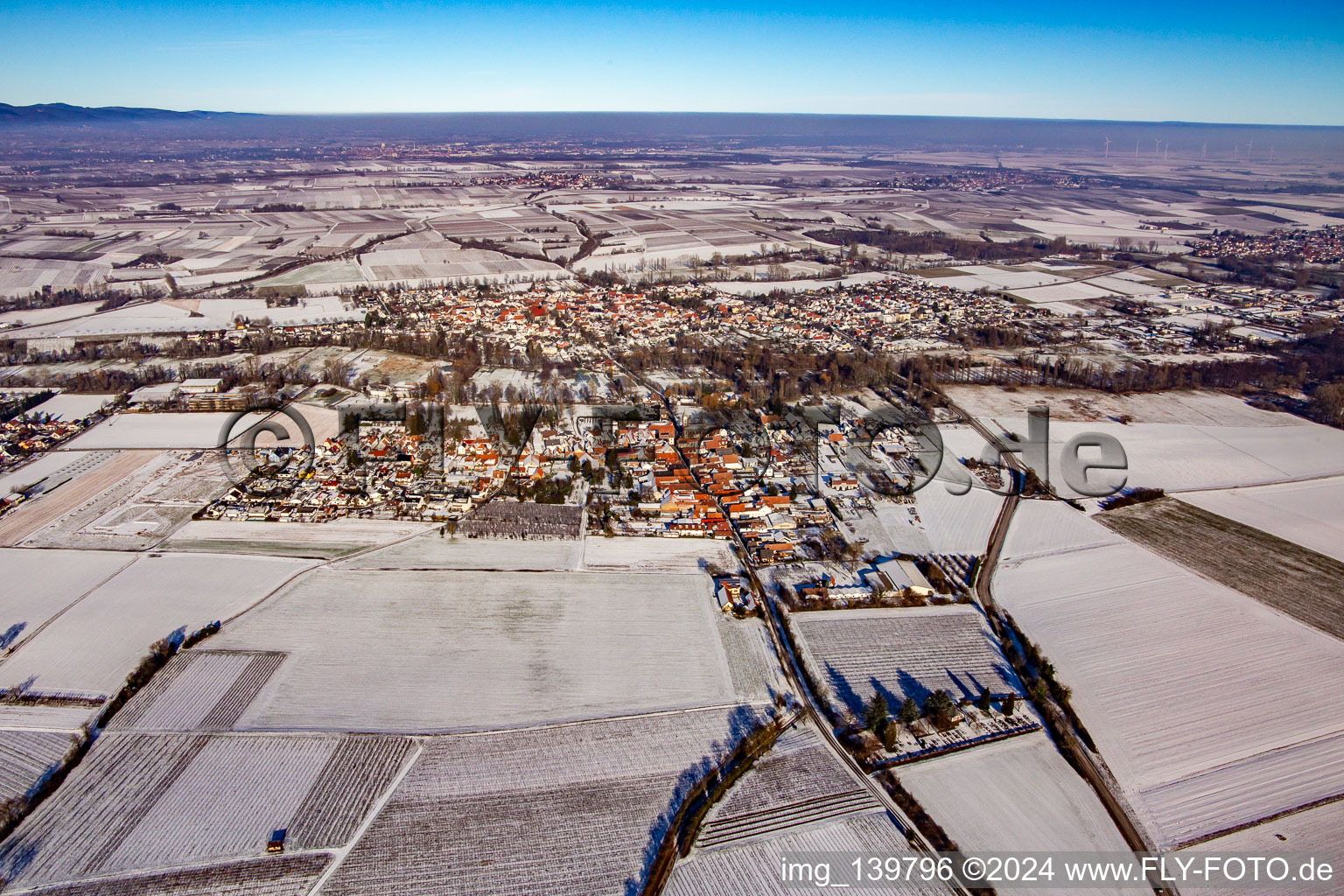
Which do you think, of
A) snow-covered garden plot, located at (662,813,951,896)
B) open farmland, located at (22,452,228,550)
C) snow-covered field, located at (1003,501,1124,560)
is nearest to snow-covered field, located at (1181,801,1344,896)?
snow-covered garden plot, located at (662,813,951,896)

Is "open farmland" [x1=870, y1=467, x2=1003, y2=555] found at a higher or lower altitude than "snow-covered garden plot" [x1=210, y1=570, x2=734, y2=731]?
higher

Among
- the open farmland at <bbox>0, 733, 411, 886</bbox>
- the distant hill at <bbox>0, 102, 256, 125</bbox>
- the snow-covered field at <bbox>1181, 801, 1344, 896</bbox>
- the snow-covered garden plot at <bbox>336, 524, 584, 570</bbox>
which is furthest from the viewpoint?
the distant hill at <bbox>0, 102, 256, 125</bbox>

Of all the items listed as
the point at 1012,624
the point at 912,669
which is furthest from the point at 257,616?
the point at 1012,624

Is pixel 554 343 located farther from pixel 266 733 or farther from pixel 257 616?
pixel 266 733

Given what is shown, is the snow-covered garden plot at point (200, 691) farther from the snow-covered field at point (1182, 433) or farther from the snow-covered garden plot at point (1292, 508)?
the snow-covered garden plot at point (1292, 508)

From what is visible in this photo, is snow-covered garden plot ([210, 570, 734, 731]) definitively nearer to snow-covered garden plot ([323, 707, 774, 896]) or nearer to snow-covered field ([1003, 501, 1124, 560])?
snow-covered garden plot ([323, 707, 774, 896])

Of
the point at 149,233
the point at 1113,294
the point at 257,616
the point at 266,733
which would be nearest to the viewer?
the point at 266,733

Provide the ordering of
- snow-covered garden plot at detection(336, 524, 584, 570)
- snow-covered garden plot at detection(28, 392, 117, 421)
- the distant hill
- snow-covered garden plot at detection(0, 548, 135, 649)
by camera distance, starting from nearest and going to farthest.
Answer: snow-covered garden plot at detection(0, 548, 135, 649) → snow-covered garden plot at detection(336, 524, 584, 570) → snow-covered garden plot at detection(28, 392, 117, 421) → the distant hill
